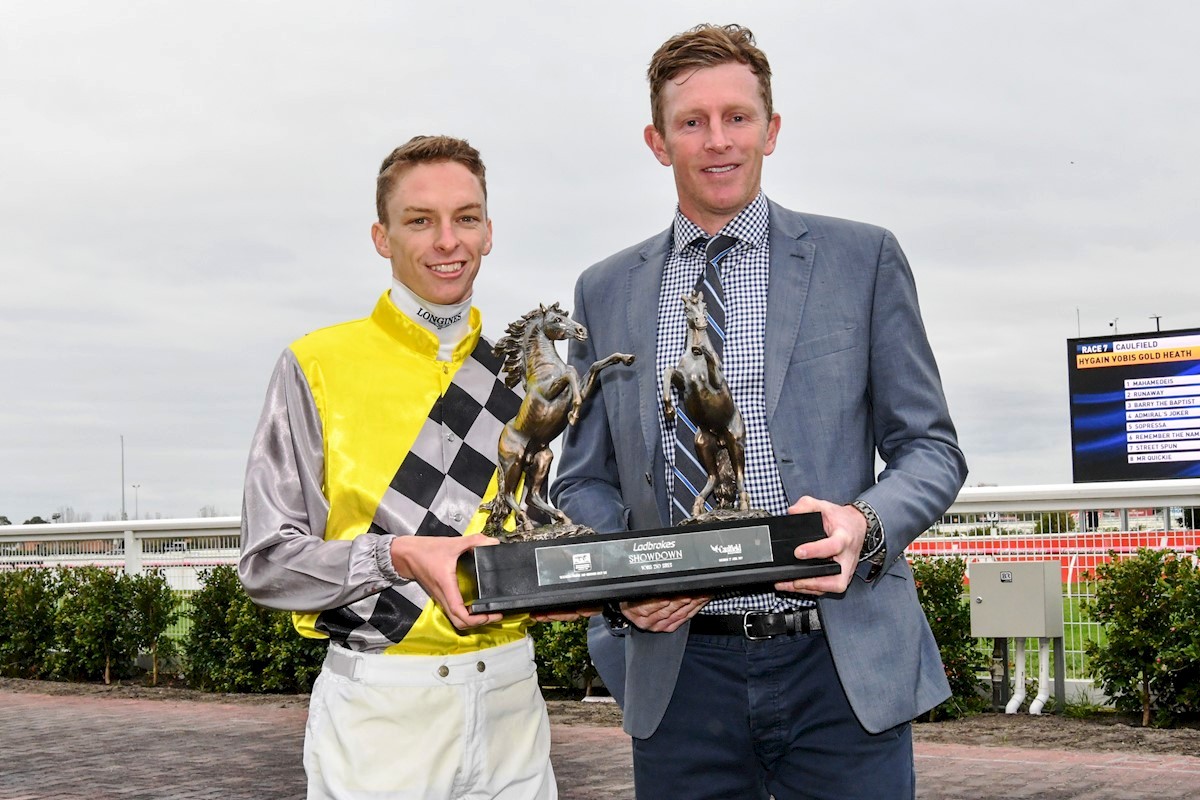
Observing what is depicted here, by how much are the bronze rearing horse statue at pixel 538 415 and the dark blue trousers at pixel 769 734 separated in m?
0.51

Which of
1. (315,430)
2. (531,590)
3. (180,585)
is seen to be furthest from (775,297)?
(180,585)

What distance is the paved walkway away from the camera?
747 centimetres

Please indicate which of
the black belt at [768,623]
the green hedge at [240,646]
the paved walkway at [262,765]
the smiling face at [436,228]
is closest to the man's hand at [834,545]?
the black belt at [768,623]

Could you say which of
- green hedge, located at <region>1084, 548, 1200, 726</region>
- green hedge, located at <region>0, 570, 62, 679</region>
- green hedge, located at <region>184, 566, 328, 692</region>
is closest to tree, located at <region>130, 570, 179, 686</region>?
green hedge, located at <region>184, 566, 328, 692</region>

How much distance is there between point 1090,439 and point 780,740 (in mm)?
21667

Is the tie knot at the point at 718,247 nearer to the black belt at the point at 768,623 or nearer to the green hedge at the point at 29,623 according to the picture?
the black belt at the point at 768,623

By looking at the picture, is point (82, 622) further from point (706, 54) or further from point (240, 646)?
point (706, 54)

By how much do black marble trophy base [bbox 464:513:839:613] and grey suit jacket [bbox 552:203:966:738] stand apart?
24cm

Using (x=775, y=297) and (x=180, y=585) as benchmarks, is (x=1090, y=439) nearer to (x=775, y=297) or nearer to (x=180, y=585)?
(x=180, y=585)

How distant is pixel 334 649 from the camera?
2.85 meters

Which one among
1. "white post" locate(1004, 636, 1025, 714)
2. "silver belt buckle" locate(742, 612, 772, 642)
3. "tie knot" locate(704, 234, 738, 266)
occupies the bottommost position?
"white post" locate(1004, 636, 1025, 714)

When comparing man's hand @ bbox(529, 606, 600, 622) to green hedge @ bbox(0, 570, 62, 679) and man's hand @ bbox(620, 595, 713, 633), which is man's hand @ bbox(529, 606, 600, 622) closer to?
man's hand @ bbox(620, 595, 713, 633)

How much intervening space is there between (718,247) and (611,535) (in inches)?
32.7

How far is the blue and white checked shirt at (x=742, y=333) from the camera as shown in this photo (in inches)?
113
